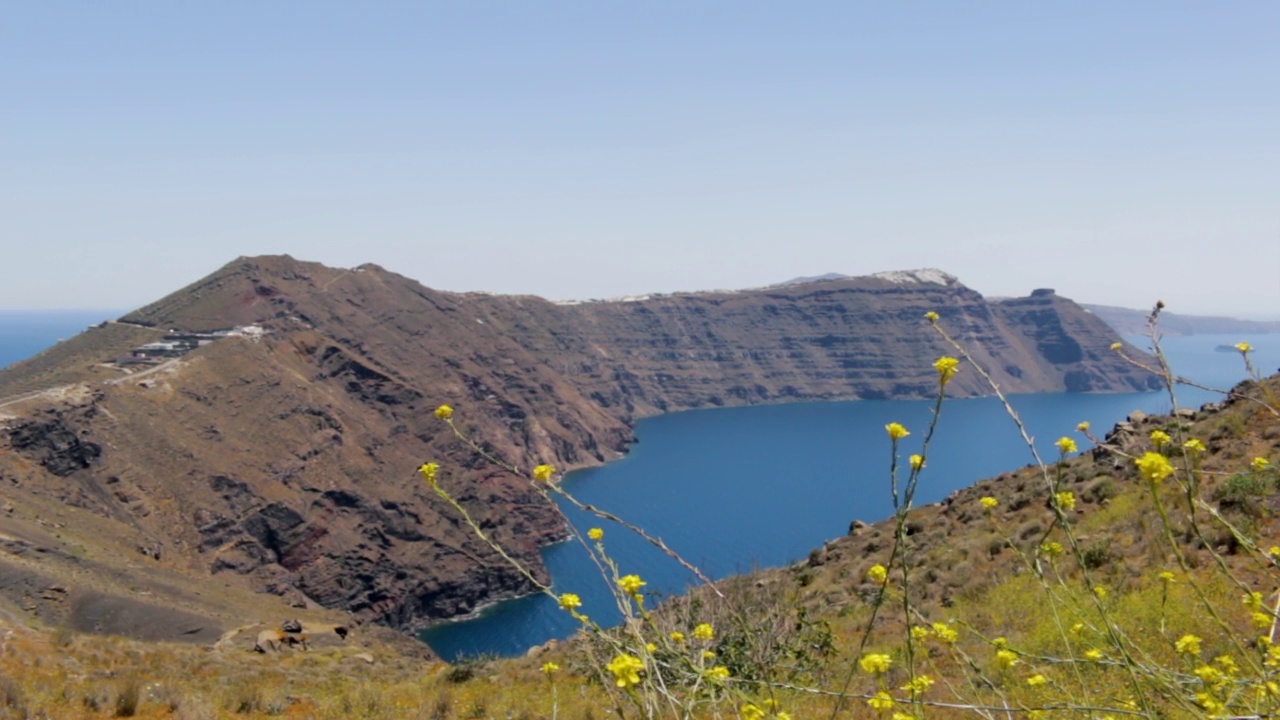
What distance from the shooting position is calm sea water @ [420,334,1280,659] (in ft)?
203

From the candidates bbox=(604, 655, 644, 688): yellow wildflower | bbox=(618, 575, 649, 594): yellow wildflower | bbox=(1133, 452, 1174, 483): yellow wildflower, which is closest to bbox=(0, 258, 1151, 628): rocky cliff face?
bbox=(618, 575, 649, 594): yellow wildflower

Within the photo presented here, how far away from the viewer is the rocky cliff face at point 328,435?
2164 inches

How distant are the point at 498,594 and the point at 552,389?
56.8 meters

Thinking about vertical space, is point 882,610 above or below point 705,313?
below

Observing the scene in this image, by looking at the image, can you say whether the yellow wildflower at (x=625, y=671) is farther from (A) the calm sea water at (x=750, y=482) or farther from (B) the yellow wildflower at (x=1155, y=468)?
(A) the calm sea water at (x=750, y=482)

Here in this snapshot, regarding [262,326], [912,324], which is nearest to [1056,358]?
[912,324]

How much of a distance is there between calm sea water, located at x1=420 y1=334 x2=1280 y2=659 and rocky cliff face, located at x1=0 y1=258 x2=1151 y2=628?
572 centimetres

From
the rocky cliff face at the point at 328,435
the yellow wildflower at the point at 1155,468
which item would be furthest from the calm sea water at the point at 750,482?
the yellow wildflower at the point at 1155,468

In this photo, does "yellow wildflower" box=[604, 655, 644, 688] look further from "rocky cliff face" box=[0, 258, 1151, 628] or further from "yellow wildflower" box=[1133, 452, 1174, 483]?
"rocky cliff face" box=[0, 258, 1151, 628]

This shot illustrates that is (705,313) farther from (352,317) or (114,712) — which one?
(114,712)

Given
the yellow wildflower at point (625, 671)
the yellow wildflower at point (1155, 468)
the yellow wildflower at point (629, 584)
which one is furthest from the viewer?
the yellow wildflower at point (629, 584)

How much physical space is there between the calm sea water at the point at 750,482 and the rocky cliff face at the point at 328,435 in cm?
572

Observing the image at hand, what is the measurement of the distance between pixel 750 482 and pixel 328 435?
4730cm

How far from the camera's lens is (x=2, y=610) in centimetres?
2750
